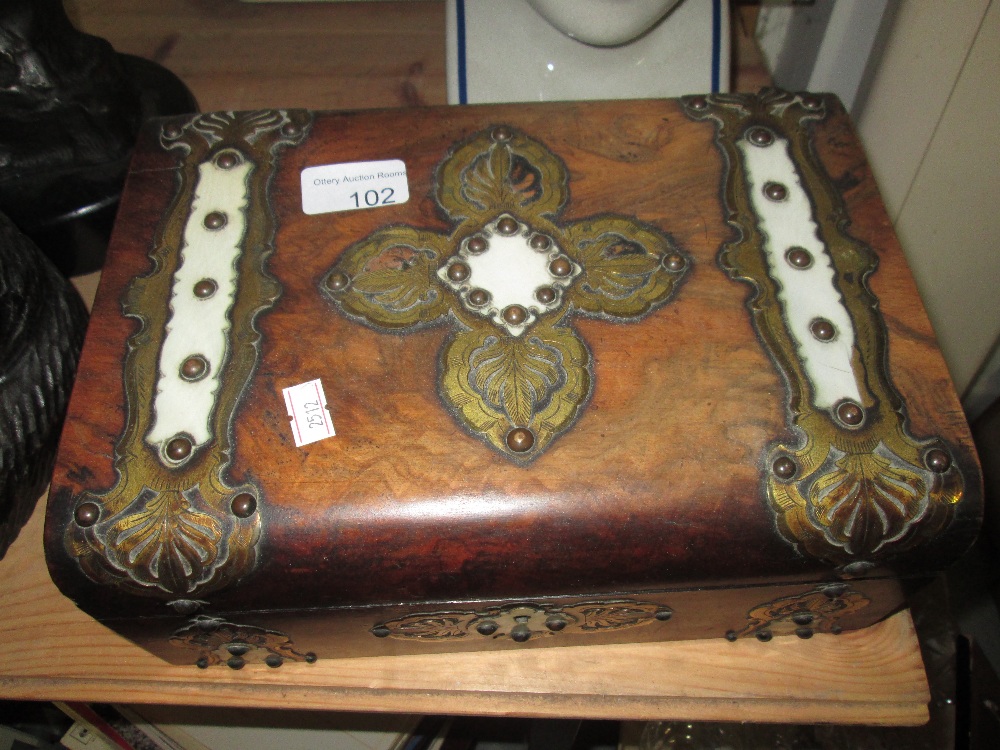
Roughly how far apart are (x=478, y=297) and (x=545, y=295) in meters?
0.06

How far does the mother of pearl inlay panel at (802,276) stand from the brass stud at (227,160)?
0.54 metres

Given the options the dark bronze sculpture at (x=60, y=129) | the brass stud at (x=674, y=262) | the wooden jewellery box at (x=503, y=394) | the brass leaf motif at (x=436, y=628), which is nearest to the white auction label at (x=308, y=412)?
the wooden jewellery box at (x=503, y=394)

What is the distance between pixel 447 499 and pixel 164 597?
0.86ft

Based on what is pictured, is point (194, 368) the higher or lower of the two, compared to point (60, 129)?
lower

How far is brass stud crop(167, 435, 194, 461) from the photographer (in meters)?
0.70

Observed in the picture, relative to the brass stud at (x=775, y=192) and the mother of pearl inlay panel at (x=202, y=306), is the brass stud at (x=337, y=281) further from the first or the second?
the brass stud at (x=775, y=192)

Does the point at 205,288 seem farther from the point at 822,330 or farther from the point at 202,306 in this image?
the point at 822,330

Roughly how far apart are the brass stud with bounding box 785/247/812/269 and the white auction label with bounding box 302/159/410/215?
0.39 metres

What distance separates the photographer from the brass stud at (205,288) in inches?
30.5

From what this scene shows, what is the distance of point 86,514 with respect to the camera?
0.68 m

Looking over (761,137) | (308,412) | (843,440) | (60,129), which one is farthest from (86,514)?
(761,137)

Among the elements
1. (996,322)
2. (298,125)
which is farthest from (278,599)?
(996,322)

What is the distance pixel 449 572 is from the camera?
0.69m

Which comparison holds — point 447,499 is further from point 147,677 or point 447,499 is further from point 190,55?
point 190,55
